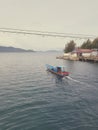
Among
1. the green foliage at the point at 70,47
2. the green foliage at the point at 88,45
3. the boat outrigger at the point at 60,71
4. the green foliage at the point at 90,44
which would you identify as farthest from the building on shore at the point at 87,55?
the boat outrigger at the point at 60,71

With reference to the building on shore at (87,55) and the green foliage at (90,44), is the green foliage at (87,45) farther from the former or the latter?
the building on shore at (87,55)

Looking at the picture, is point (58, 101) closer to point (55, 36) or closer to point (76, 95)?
point (76, 95)

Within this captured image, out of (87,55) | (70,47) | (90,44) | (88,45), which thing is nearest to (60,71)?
(87,55)

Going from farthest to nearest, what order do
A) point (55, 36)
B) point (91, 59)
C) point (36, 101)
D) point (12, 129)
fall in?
1. point (91, 59)
2. point (55, 36)
3. point (36, 101)
4. point (12, 129)

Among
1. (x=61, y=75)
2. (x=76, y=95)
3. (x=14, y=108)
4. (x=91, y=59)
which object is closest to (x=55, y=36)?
(x=91, y=59)

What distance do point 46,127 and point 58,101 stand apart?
7.49 m

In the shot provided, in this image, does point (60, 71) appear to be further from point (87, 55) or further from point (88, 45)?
point (88, 45)

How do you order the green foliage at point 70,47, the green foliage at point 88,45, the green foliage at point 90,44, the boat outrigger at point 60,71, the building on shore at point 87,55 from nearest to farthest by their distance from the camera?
the boat outrigger at point 60,71
the building on shore at point 87,55
the green foliage at point 90,44
the green foliage at point 88,45
the green foliage at point 70,47

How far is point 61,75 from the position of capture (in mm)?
41000

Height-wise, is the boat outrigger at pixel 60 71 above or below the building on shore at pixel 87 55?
below

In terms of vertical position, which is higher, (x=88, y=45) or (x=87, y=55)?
(x=88, y=45)

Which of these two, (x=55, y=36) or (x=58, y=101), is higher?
(x=55, y=36)

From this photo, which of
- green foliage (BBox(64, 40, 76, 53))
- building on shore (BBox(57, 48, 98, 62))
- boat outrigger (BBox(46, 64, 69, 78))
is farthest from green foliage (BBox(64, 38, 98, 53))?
boat outrigger (BBox(46, 64, 69, 78))

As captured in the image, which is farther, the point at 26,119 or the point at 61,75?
the point at 61,75
